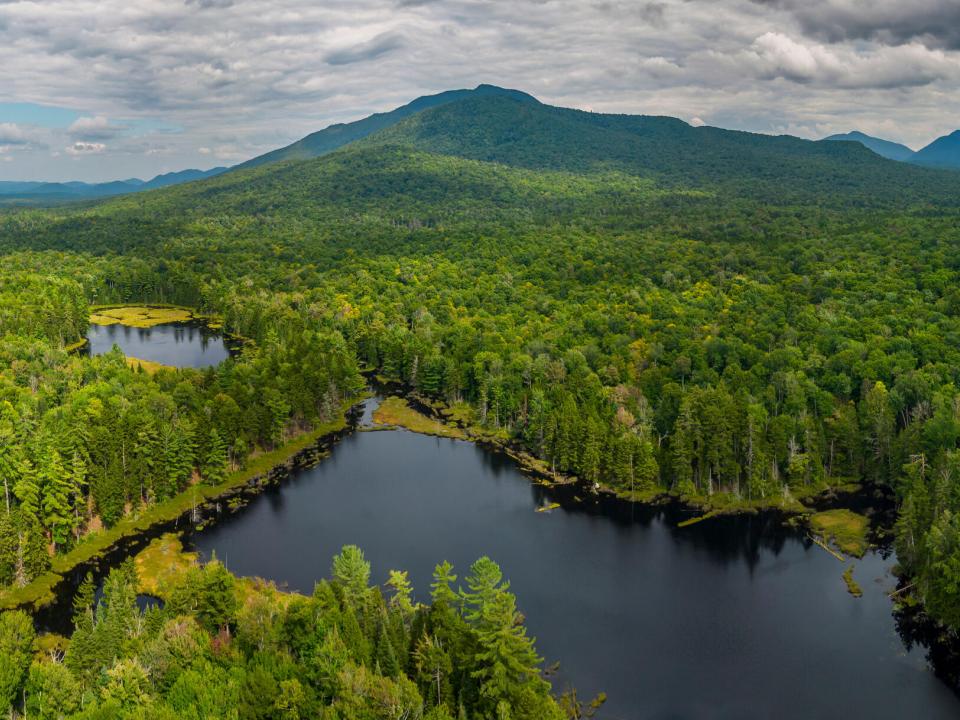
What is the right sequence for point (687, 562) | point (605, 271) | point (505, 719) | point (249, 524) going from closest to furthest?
point (505, 719), point (687, 562), point (249, 524), point (605, 271)

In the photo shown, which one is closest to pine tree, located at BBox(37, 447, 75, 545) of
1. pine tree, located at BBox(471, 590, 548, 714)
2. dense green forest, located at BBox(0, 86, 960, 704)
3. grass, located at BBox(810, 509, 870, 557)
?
dense green forest, located at BBox(0, 86, 960, 704)

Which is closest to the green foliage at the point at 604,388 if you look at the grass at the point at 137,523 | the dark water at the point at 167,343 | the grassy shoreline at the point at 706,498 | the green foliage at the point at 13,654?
the grassy shoreline at the point at 706,498

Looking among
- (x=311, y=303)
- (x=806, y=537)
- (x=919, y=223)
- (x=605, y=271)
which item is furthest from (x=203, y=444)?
(x=919, y=223)

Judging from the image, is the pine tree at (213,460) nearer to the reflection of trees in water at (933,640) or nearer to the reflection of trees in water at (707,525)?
the reflection of trees in water at (707,525)

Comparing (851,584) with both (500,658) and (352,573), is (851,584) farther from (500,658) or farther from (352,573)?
(352,573)

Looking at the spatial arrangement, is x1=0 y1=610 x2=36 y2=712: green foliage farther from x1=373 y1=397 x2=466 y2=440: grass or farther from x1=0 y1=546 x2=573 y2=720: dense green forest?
x1=373 y1=397 x2=466 y2=440: grass

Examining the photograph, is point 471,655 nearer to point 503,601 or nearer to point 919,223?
point 503,601

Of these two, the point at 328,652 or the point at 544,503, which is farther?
the point at 544,503

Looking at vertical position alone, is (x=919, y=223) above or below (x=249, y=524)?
above
